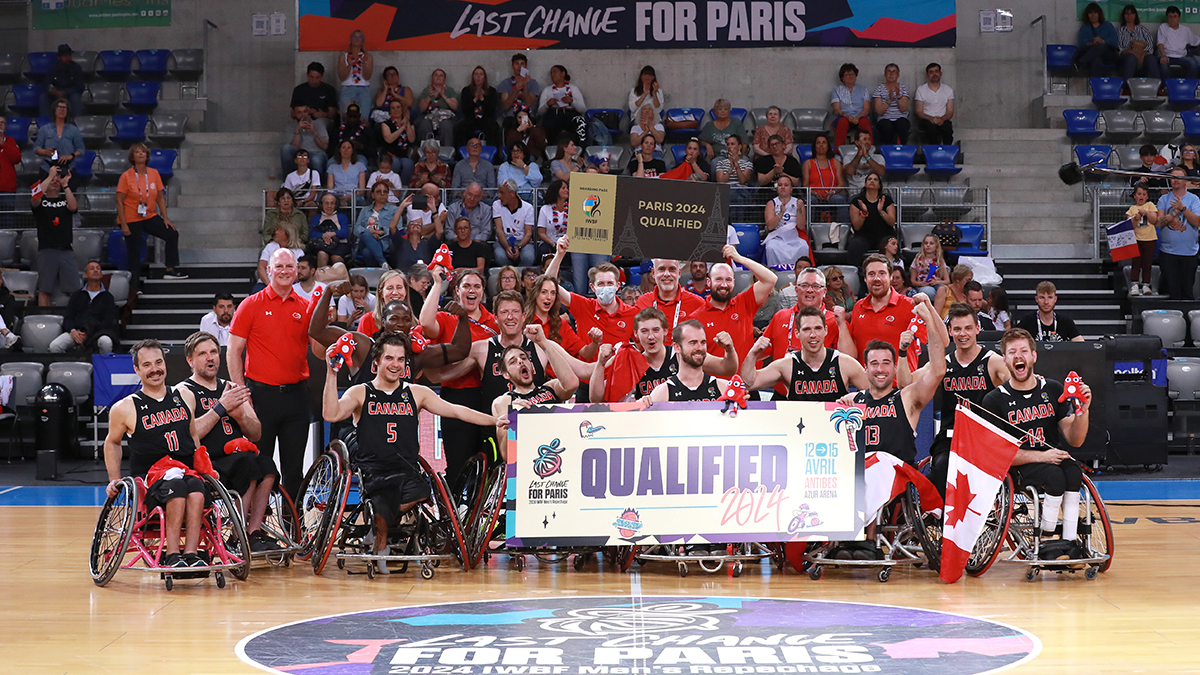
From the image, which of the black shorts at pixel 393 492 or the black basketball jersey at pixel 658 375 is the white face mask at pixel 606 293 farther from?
the black shorts at pixel 393 492

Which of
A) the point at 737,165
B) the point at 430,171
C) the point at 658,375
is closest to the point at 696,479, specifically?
the point at 658,375

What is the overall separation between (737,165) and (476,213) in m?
3.10

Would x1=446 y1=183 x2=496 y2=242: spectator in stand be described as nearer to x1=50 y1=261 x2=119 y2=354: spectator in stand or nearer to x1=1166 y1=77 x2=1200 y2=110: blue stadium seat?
x1=50 y1=261 x2=119 y2=354: spectator in stand

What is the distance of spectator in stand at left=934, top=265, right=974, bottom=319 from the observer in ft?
37.2

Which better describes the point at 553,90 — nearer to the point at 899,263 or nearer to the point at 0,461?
the point at 899,263

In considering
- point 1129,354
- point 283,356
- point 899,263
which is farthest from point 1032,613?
point 899,263

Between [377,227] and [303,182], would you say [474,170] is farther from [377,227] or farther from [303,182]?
[303,182]

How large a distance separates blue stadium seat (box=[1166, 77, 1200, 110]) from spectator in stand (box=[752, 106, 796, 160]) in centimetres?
534

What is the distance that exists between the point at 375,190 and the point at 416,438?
681 cm

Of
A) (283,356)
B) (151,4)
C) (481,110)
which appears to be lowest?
(283,356)

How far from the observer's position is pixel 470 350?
25.4 ft

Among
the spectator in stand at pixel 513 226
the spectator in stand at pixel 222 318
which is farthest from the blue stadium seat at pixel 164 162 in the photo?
the spectator in stand at pixel 513 226

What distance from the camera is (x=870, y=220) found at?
44.7 feet

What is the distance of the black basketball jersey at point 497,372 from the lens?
7.55m
